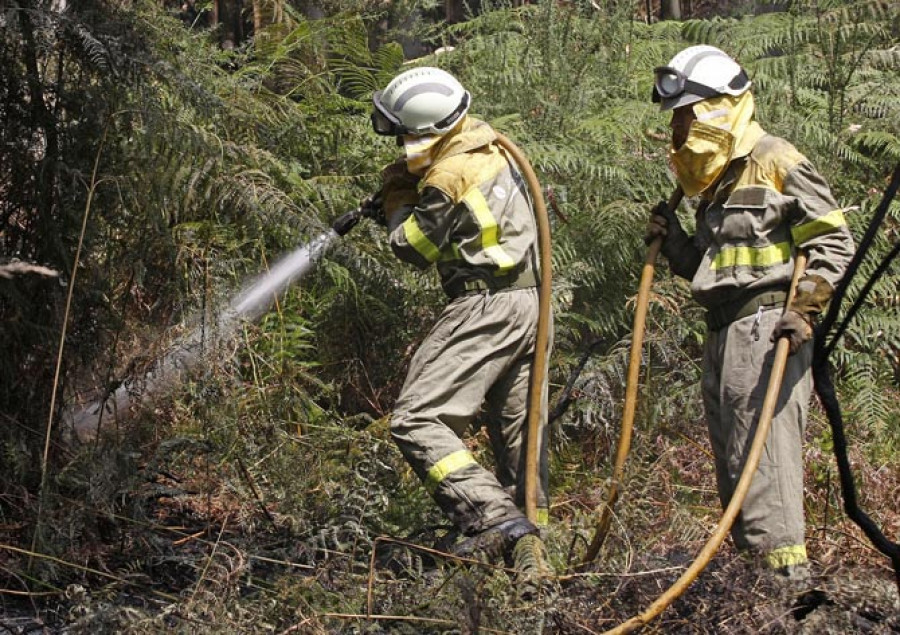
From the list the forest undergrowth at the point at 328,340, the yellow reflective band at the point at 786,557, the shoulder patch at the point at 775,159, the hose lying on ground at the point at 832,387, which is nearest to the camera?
the hose lying on ground at the point at 832,387

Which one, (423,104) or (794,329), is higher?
(423,104)

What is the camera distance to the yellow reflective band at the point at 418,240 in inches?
194

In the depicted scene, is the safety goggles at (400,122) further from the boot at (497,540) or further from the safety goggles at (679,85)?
the boot at (497,540)

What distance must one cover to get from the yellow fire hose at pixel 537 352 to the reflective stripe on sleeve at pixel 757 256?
31.3 inches

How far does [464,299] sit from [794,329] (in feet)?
4.83

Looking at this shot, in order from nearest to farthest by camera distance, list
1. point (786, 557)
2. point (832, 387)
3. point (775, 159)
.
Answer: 1. point (832, 387)
2. point (786, 557)
3. point (775, 159)

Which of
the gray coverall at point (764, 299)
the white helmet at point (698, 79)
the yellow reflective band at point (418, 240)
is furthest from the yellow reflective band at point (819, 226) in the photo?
the yellow reflective band at point (418, 240)

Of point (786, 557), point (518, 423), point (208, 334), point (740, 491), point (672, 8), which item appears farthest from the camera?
point (672, 8)

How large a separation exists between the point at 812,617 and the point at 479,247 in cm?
207

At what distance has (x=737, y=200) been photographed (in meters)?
4.45

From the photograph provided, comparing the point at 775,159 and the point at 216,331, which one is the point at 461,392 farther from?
the point at 216,331

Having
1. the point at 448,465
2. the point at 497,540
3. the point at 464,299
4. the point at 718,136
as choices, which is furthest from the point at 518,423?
the point at 718,136

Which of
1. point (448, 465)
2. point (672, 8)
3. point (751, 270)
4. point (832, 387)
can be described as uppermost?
point (672, 8)

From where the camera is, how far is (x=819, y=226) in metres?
4.30
